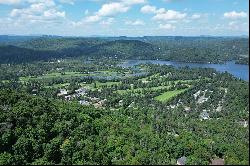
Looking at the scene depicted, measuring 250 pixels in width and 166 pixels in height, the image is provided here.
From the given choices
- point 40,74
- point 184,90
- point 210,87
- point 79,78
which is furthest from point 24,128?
point 40,74

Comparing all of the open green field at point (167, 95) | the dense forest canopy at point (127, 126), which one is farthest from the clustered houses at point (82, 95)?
the open green field at point (167, 95)

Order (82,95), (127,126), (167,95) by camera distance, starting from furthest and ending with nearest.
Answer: (82,95) → (167,95) → (127,126)

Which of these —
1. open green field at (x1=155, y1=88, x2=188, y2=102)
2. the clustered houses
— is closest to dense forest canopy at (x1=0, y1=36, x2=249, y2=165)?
open green field at (x1=155, y1=88, x2=188, y2=102)

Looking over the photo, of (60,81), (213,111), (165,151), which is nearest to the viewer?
(165,151)

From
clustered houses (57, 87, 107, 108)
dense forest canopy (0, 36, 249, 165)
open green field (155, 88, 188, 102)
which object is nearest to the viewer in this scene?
dense forest canopy (0, 36, 249, 165)

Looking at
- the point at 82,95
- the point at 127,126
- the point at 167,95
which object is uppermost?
the point at 127,126

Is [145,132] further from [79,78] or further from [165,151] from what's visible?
[79,78]

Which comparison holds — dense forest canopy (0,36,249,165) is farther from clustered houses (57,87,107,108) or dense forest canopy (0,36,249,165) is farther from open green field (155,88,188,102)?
clustered houses (57,87,107,108)

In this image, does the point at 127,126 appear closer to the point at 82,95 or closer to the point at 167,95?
the point at 167,95

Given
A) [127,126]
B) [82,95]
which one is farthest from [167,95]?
[127,126]

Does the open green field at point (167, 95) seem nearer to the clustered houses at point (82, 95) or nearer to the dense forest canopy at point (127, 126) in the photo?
the dense forest canopy at point (127, 126)

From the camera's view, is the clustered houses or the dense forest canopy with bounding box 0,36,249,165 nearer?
the dense forest canopy with bounding box 0,36,249,165
